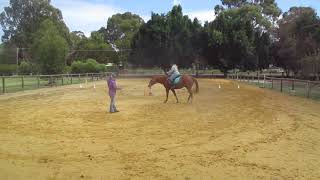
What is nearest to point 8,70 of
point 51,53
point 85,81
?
point 85,81

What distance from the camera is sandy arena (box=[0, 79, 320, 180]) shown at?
355 inches

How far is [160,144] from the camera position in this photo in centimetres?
1195

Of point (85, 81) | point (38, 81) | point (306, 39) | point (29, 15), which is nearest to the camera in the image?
point (38, 81)

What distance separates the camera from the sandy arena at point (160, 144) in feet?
29.6

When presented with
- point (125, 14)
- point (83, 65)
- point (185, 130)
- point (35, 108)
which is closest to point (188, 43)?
point (83, 65)

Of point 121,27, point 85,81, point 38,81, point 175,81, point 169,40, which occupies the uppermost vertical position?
point 121,27

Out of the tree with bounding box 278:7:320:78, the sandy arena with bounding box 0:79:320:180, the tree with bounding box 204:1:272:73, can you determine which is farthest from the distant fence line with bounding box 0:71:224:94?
the tree with bounding box 278:7:320:78

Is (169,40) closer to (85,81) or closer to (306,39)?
(85,81)

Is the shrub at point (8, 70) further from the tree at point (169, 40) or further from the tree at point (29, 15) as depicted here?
the tree at point (169, 40)

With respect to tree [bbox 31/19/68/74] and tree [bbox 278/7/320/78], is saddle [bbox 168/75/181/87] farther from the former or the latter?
tree [bbox 31/19/68/74]

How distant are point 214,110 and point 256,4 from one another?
3033 inches

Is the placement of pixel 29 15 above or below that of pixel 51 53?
above

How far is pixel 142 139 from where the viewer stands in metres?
12.7

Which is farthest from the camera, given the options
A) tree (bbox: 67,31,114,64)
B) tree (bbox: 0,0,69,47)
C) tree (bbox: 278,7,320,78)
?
tree (bbox: 67,31,114,64)
